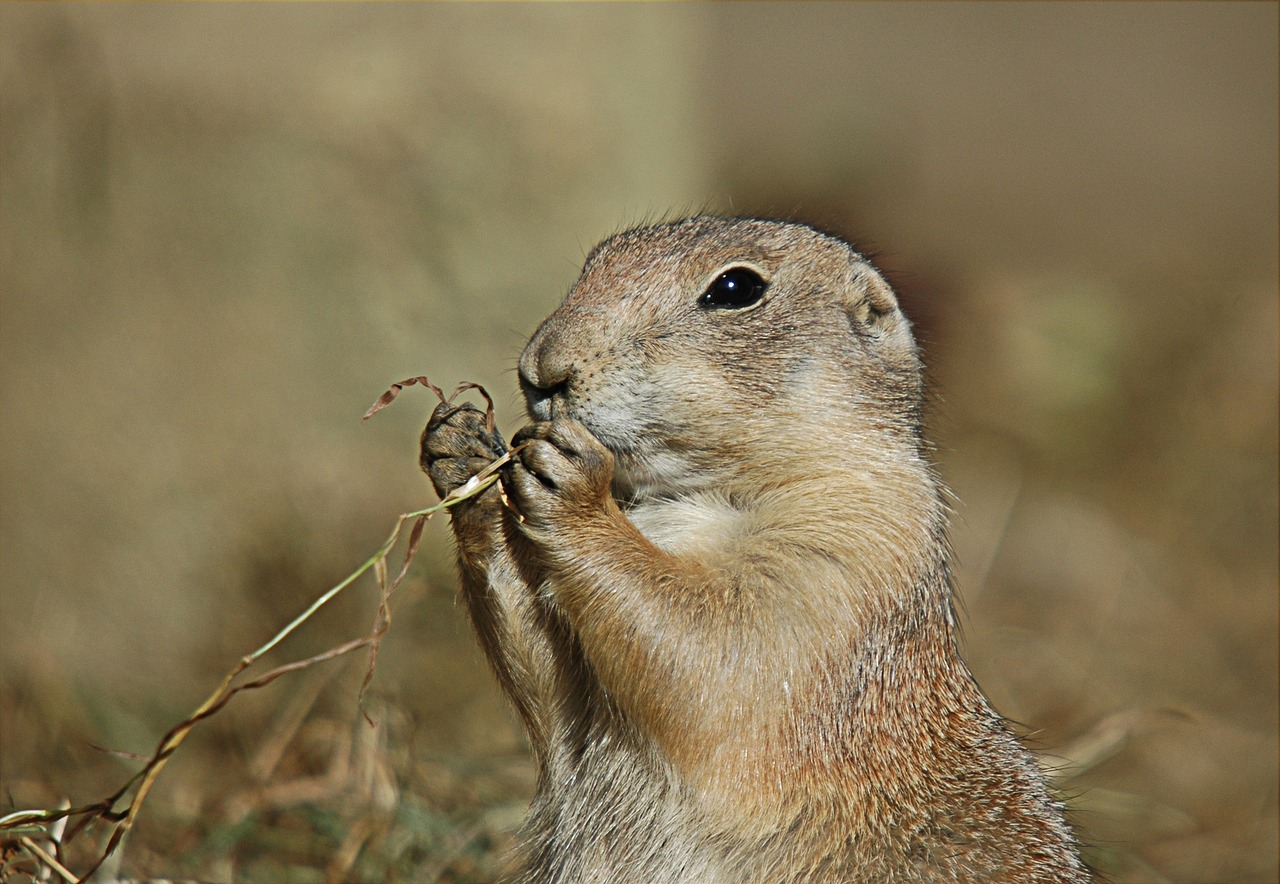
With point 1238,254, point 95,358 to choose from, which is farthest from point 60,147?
point 1238,254

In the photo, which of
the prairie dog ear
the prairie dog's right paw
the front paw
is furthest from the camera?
the prairie dog ear

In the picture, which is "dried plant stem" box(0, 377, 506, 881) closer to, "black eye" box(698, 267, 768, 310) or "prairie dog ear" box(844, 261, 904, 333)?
"black eye" box(698, 267, 768, 310)

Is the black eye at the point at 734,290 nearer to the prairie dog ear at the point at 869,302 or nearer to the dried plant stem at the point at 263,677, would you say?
the prairie dog ear at the point at 869,302

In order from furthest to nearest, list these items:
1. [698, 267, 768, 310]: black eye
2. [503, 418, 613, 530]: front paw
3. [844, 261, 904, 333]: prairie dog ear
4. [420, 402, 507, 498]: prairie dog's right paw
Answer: [844, 261, 904, 333]: prairie dog ear → [698, 267, 768, 310]: black eye → [420, 402, 507, 498]: prairie dog's right paw → [503, 418, 613, 530]: front paw

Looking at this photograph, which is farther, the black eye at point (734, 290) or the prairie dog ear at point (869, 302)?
the prairie dog ear at point (869, 302)

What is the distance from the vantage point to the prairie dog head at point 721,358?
2.80 m

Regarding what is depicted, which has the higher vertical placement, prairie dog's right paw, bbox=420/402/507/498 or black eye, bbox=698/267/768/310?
black eye, bbox=698/267/768/310

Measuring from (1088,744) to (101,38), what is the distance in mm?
4565

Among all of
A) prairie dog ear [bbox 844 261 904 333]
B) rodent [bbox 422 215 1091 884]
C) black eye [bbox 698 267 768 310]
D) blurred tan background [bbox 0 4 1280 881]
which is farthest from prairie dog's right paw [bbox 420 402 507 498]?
blurred tan background [bbox 0 4 1280 881]

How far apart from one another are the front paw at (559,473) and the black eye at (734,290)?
547 millimetres

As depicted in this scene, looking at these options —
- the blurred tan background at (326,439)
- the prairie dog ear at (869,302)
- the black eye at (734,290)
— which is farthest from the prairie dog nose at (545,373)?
the blurred tan background at (326,439)

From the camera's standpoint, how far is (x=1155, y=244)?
1148 cm

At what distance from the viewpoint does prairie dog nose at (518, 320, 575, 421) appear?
276 centimetres

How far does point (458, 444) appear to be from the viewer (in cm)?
290
